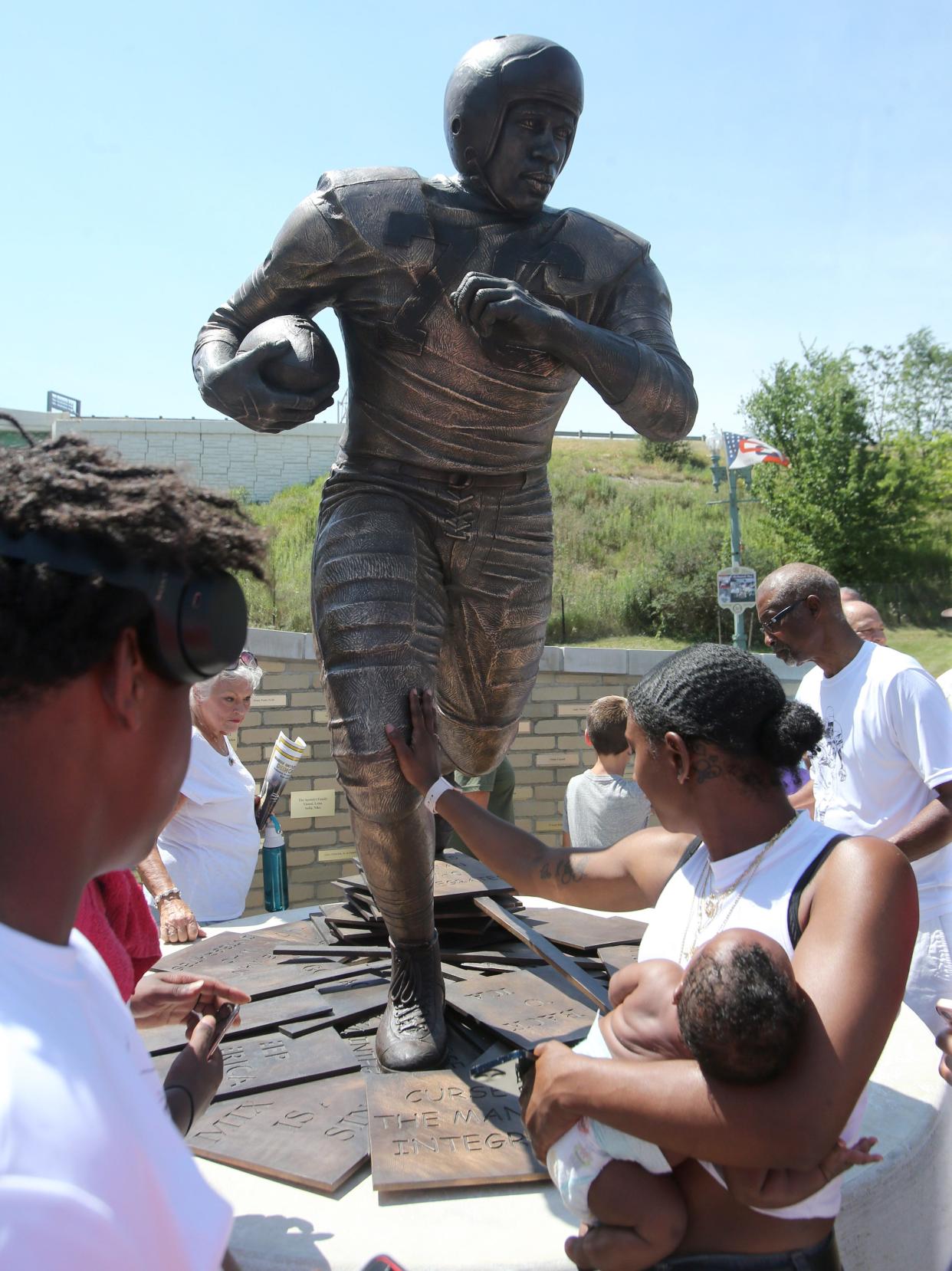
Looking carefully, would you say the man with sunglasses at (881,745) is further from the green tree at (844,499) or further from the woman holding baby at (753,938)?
the green tree at (844,499)

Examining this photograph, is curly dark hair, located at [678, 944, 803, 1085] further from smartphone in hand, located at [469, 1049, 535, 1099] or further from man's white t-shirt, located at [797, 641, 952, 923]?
man's white t-shirt, located at [797, 641, 952, 923]

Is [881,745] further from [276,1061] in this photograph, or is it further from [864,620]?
[276,1061]

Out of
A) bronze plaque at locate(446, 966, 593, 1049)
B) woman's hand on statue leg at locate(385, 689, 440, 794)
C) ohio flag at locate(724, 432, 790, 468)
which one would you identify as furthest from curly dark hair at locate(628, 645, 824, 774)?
ohio flag at locate(724, 432, 790, 468)

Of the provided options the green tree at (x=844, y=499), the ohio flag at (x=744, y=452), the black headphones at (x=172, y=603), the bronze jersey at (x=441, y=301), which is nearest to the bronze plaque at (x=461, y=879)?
the bronze jersey at (x=441, y=301)

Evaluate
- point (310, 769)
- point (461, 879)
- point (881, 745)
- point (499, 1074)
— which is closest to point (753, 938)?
point (499, 1074)

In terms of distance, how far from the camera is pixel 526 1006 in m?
3.30

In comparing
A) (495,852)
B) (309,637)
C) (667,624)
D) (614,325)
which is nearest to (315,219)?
(614,325)

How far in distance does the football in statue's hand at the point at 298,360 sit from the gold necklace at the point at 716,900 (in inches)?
62.3

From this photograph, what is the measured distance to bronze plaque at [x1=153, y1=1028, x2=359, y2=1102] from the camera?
282 cm

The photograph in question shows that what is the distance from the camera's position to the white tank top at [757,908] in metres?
1.60

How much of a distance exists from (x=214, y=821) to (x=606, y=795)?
5.84 ft

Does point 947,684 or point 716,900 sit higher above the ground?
point 947,684

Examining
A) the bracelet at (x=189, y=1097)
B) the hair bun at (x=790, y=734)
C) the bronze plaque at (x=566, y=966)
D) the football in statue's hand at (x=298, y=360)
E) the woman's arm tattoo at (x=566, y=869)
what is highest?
the football in statue's hand at (x=298, y=360)

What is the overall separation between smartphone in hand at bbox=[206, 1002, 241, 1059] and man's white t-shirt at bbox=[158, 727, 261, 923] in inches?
101
